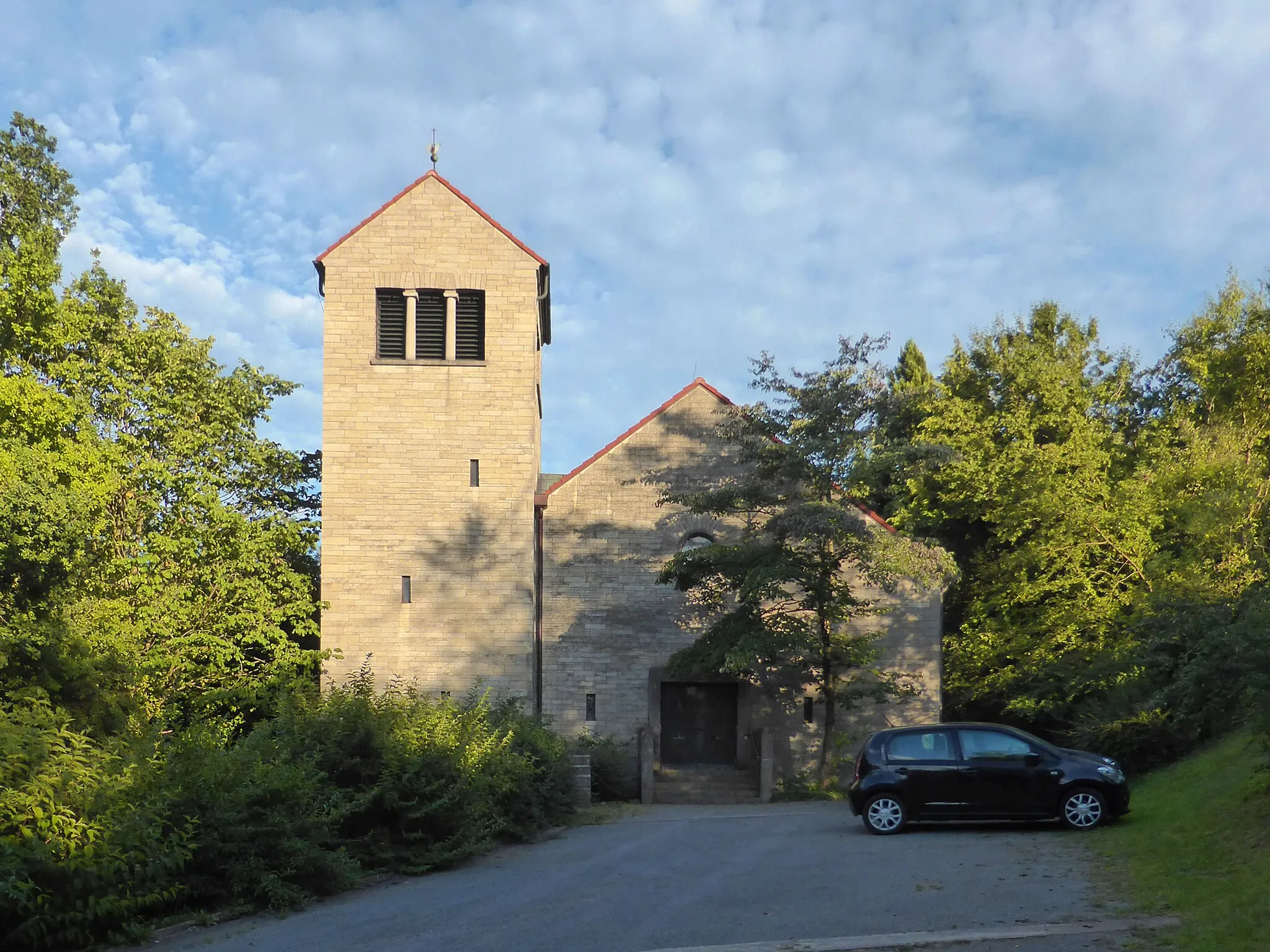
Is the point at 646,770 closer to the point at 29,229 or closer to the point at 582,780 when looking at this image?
the point at 582,780

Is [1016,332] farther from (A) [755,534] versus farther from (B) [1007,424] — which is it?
(A) [755,534]

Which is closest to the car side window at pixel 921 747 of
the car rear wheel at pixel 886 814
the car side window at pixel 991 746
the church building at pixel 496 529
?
the car side window at pixel 991 746

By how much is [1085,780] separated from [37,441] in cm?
2163

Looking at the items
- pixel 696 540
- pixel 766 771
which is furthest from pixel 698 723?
pixel 696 540

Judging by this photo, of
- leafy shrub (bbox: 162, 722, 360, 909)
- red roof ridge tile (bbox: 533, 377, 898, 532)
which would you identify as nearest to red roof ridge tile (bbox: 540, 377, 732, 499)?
red roof ridge tile (bbox: 533, 377, 898, 532)

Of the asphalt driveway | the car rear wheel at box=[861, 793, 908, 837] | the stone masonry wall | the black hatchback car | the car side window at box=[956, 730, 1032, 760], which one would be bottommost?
the asphalt driveway

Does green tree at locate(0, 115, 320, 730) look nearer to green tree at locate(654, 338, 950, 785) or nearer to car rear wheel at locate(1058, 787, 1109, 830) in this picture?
green tree at locate(654, 338, 950, 785)

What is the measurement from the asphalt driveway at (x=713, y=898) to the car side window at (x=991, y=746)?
98 cm

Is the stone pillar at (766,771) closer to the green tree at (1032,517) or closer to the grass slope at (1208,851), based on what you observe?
the green tree at (1032,517)

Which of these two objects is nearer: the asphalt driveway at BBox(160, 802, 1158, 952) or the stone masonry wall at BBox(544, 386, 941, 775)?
the asphalt driveway at BBox(160, 802, 1158, 952)

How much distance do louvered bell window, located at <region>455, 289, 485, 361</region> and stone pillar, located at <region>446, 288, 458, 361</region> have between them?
3.4 inches

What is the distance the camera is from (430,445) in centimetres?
2523

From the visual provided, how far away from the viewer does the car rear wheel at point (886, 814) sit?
1522cm

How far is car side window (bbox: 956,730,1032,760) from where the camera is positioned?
14844mm
